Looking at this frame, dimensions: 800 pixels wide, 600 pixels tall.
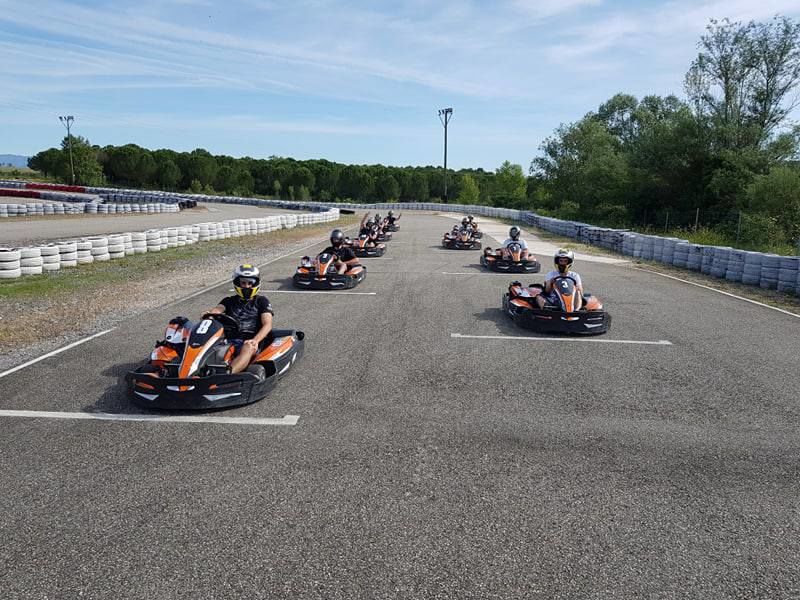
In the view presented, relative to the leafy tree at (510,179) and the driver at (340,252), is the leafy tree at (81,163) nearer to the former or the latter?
the leafy tree at (510,179)

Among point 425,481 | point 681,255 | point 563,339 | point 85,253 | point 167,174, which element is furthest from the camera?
point 167,174

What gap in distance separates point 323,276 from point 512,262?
5932 millimetres

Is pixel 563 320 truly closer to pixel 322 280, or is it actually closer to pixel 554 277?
pixel 554 277

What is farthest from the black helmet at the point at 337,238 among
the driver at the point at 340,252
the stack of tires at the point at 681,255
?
the stack of tires at the point at 681,255

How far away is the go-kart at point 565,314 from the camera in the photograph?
964 centimetres

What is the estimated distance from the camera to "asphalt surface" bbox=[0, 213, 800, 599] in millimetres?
3637

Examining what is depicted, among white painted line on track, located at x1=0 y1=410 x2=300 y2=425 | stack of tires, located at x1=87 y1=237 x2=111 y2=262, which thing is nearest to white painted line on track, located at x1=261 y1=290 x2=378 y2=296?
stack of tires, located at x1=87 y1=237 x2=111 y2=262

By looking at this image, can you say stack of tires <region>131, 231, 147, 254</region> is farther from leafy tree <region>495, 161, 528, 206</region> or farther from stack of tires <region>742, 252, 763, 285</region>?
leafy tree <region>495, 161, 528, 206</region>

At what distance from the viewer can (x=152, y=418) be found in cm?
604

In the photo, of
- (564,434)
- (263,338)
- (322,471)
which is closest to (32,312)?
(263,338)

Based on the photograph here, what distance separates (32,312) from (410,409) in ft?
25.9

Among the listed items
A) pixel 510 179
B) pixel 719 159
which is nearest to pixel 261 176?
pixel 510 179

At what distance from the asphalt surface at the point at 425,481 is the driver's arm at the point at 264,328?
597 millimetres

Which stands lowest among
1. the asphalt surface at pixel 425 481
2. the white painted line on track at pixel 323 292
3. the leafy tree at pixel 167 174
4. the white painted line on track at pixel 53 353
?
the white painted line on track at pixel 323 292
